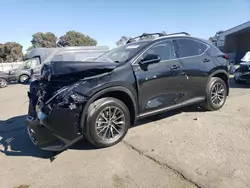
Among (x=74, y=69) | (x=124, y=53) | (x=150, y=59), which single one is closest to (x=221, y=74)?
(x=150, y=59)

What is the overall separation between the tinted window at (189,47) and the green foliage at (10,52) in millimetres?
44706

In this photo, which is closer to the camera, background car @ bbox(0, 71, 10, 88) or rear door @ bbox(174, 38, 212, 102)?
rear door @ bbox(174, 38, 212, 102)

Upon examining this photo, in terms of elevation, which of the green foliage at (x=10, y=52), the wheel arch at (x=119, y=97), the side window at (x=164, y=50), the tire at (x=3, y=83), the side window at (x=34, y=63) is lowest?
the tire at (x=3, y=83)

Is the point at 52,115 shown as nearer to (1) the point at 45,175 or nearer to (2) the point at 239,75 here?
(1) the point at 45,175

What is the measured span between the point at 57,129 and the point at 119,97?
1196 millimetres

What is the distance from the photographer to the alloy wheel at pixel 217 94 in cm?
547

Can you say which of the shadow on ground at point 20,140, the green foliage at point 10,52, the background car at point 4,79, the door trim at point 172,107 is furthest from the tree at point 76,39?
the door trim at point 172,107

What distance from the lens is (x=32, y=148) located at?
13.5 ft

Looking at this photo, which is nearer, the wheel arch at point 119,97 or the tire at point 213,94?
the wheel arch at point 119,97

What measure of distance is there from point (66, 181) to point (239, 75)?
858cm

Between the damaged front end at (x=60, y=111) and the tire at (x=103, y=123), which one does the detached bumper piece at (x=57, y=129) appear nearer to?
the damaged front end at (x=60, y=111)

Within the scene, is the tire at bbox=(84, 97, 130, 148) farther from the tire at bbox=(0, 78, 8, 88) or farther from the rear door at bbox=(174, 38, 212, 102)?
the tire at bbox=(0, 78, 8, 88)

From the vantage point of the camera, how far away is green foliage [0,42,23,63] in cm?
4289

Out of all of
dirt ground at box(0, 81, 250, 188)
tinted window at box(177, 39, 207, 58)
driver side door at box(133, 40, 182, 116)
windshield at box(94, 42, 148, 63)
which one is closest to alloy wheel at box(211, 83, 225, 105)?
dirt ground at box(0, 81, 250, 188)
